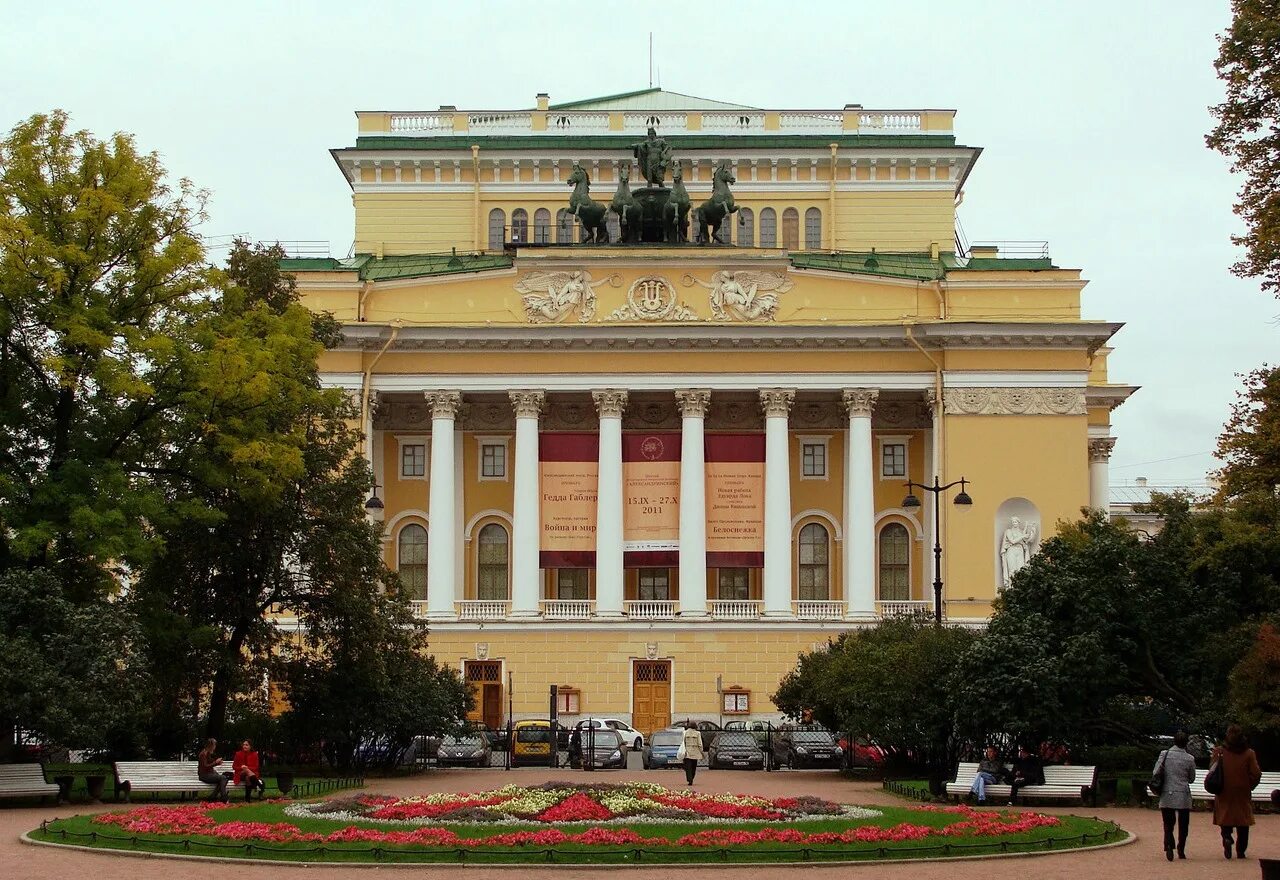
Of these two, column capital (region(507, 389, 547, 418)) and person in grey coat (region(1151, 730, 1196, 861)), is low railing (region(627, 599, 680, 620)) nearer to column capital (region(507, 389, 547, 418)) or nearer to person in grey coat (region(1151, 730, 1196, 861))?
column capital (region(507, 389, 547, 418))

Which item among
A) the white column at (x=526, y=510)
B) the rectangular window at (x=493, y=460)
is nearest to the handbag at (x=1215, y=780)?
the white column at (x=526, y=510)

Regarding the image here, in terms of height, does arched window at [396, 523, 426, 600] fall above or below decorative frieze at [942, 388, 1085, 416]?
below

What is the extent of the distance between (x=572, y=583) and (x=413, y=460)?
23.6 ft

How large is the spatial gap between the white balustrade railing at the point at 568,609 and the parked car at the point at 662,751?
37.4ft

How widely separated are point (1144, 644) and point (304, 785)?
17085mm

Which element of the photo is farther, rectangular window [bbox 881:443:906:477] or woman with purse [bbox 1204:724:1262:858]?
rectangular window [bbox 881:443:906:477]

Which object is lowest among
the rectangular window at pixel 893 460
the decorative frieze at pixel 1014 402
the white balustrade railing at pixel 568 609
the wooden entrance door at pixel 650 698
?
the wooden entrance door at pixel 650 698

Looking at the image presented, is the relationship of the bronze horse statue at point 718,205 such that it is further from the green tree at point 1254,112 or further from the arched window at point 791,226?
the green tree at point 1254,112

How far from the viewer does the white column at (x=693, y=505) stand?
6022 cm

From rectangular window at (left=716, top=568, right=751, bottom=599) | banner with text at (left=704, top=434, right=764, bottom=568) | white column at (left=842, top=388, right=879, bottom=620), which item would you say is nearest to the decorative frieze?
white column at (left=842, top=388, right=879, bottom=620)

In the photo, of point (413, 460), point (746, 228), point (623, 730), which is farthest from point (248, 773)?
point (746, 228)

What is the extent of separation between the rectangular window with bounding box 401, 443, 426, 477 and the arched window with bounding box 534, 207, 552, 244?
9637 mm

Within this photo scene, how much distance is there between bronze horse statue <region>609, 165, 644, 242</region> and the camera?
A: 61.5m

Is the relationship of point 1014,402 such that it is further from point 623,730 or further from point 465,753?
point 465,753
